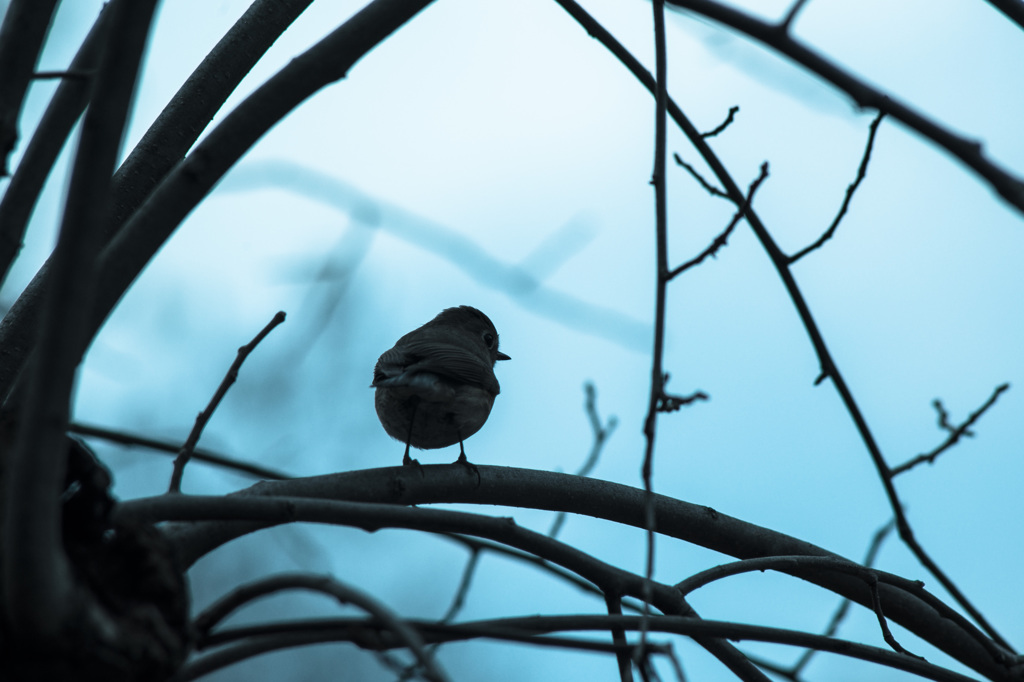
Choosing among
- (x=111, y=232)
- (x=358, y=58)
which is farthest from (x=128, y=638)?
(x=111, y=232)

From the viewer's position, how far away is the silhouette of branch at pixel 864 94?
55.7 inches

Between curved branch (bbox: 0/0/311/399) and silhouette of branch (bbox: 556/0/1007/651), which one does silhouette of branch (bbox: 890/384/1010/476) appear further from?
curved branch (bbox: 0/0/311/399)

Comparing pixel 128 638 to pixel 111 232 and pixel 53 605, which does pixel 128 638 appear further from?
pixel 111 232

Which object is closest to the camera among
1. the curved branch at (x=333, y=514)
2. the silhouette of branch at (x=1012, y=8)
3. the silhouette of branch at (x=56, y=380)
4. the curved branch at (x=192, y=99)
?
the silhouette of branch at (x=56, y=380)

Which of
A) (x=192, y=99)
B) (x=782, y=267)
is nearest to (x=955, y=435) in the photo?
(x=782, y=267)

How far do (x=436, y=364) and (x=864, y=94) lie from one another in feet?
9.76

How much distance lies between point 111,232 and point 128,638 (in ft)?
5.35

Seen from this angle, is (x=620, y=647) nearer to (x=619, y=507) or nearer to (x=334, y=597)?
(x=334, y=597)

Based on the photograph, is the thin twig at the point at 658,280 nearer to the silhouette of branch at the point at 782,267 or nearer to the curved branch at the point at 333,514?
the curved branch at the point at 333,514

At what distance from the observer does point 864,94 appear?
151cm

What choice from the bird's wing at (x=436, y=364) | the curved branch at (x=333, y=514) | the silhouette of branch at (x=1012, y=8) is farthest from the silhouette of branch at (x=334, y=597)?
the bird's wing at (x=436, y=364)

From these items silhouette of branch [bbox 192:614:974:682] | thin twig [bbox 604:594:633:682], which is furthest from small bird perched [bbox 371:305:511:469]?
silhouette of branch [bbox 192:614:974:682]

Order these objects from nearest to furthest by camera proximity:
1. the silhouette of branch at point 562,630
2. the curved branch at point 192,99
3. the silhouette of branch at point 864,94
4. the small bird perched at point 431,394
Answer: the silhouette of branch at point 864,94 → the silhouette of branch at point 562,630 → the curved branch at point 192,99 → the small bird perched at point 431,394

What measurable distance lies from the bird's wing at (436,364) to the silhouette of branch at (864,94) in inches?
110
